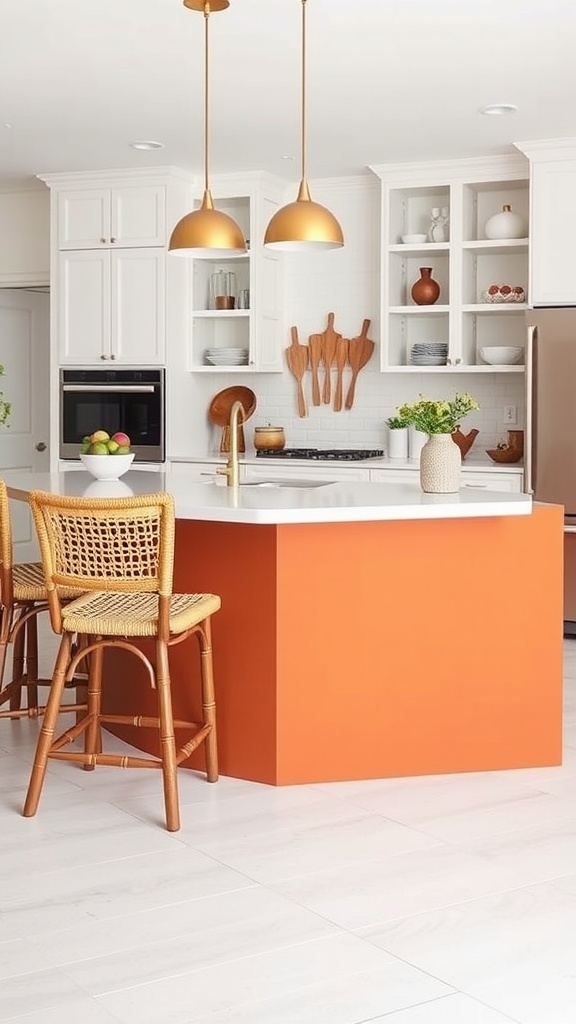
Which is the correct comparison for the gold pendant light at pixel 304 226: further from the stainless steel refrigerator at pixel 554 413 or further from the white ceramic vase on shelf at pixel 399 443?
the white ceramic vase on shelf at pixel 399 443

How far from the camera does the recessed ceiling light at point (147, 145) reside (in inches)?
254

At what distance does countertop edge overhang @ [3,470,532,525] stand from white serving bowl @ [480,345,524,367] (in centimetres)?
240

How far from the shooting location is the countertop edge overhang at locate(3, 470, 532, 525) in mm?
3742

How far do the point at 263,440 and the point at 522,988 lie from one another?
16.4 ft

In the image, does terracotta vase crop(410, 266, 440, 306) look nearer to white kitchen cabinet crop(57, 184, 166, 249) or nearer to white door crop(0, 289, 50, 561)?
white kitchen cabinet crop(57, 184, 166, 249)

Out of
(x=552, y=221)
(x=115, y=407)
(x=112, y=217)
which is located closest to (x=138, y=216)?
(x=112, y=217)

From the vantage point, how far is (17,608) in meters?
4.39

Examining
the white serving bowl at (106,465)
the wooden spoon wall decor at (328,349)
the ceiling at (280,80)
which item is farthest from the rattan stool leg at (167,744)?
the wooden spoon wall decor at (328,349)

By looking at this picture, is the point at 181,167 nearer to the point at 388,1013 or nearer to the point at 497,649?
the point at 497,649

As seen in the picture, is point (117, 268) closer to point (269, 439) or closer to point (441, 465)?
point (269, 439)

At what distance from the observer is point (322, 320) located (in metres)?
7.59

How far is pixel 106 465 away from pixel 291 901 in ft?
7.13

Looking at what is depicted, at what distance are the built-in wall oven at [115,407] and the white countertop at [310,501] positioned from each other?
102 inches

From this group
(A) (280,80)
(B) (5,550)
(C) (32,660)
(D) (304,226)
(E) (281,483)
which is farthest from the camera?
(E) (281,483)
